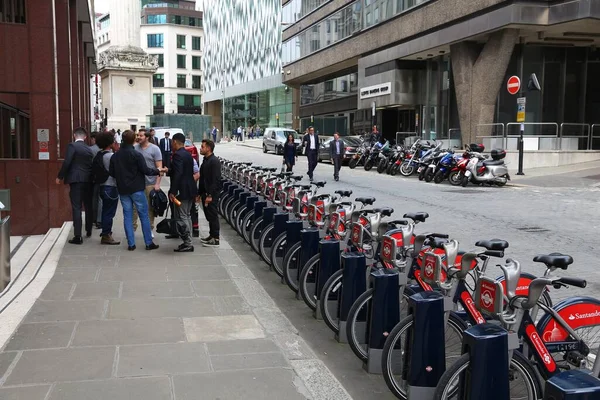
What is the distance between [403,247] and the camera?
16.9 ft

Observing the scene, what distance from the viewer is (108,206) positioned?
959 centimetres

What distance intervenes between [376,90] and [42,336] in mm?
35331

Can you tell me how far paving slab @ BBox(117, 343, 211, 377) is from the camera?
4.55 metres

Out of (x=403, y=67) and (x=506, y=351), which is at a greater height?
(x=403, y=67)

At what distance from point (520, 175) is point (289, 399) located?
21.2 metres

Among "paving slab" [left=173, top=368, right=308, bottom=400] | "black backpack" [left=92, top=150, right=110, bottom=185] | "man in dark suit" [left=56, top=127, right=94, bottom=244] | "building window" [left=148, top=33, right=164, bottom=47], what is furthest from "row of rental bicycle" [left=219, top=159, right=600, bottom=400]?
"building window" [left=148, top=33, right=164, bottom=47]

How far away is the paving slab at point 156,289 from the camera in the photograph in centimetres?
667

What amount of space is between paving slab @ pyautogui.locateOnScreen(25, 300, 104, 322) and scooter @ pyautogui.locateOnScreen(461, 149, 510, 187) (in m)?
15.5

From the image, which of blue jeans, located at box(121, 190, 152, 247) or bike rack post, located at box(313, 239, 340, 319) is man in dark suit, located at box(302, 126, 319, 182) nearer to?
blue jeans, located at box(121, 190, 152, 247)

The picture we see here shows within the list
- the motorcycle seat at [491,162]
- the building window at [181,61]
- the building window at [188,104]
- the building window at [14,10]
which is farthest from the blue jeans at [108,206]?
the building window at [181,61]

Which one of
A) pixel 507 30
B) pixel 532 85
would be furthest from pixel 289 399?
pixel 507 30

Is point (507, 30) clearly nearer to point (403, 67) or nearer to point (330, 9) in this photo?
point (403, 67)

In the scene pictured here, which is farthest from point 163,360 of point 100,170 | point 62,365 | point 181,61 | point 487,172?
point 181,61

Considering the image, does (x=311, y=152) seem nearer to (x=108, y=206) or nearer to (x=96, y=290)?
(x=108, y=206)
